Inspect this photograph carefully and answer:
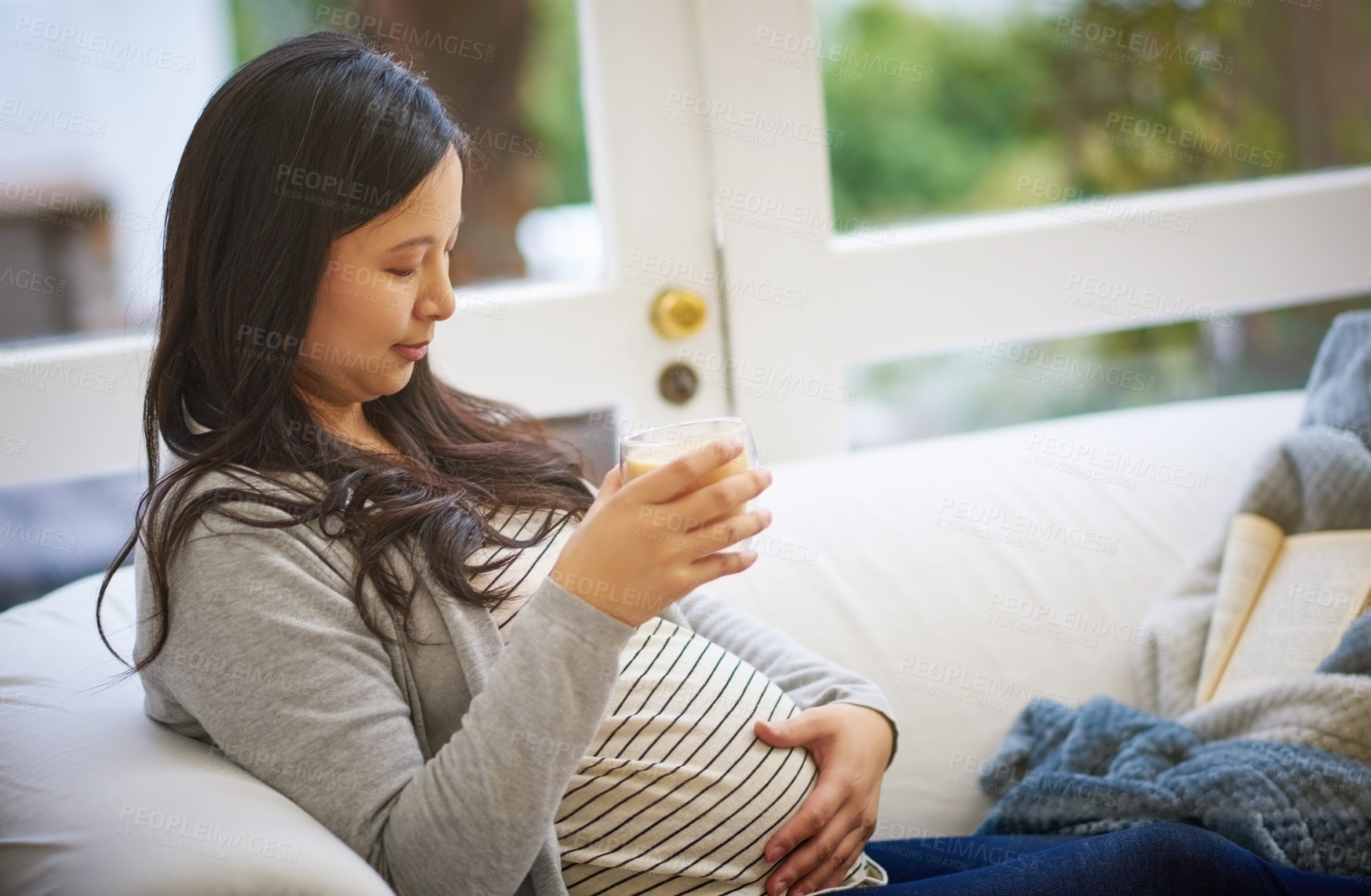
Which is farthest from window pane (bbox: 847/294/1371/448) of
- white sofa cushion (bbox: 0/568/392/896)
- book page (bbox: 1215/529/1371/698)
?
white sofa cushion (bbox: 0/568/392/896)

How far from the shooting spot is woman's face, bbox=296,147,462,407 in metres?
0.99

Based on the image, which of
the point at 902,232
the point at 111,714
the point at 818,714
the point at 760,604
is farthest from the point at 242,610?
the point at 902,232

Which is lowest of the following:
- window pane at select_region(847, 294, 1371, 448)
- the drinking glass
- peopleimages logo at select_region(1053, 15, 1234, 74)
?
window pane at select_region(847, 294, 1371, 448)

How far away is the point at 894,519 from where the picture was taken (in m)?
1.56

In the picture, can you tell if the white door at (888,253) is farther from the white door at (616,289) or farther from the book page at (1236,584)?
the book page at (1236,584)

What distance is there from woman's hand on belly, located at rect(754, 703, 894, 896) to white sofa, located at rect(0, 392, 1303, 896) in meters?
0.31

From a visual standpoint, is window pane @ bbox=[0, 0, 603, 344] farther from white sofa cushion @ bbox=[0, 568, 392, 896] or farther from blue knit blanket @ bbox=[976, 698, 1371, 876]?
blue knit blanket @ bbox=[976, 698, 1371, 876]

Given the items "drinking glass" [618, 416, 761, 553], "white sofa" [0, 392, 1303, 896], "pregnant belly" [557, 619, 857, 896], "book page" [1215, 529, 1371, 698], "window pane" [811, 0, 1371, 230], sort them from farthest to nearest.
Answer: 1. "window pane" [811, 0, 1371, 230]
2. "book page" [1215, 529, 1371, 698]
3. "white sofa" [0, 392, 1303, 896]
4. "pregnant belly" [557, 619, 857, 896]
5. "drinking glass" [618, 416, 761, 553]

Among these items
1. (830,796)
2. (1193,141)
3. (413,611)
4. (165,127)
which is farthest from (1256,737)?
(165,127)

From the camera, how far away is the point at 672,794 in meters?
0.98

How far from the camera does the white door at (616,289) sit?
1.76m

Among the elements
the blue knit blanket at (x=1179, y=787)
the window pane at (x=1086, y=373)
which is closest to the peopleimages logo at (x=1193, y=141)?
the window pane at (x=1086, y=373)

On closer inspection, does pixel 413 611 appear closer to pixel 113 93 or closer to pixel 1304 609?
pixel 1304 609

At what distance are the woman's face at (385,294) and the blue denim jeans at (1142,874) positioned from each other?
634 mm
